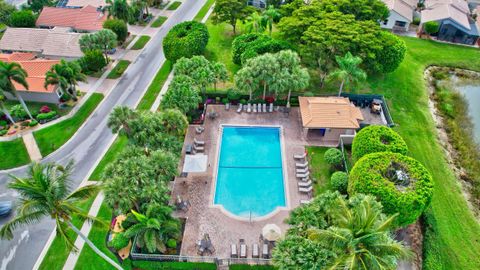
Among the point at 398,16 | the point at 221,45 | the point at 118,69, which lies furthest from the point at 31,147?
the point at 398,16

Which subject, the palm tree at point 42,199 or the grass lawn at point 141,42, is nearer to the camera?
the palm tree at point 42,199

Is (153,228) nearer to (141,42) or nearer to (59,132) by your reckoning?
(59,132)

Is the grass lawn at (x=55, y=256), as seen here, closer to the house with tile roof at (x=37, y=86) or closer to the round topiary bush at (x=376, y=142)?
the house with tile roof at (x=37, y=86)

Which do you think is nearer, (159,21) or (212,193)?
(212,193)

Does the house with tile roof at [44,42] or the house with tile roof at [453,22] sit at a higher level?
the house with tile roof at [453,22]

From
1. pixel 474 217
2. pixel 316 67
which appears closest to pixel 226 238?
pixel 474 217

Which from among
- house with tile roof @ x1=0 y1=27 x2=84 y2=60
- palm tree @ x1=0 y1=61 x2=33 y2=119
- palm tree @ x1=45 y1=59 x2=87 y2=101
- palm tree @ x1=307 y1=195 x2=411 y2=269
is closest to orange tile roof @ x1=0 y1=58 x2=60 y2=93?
palm tree @ x1=45 y1=59 x2=87 y2=101

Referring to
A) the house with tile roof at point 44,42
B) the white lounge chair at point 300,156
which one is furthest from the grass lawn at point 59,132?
the white lounge chair at point 300,156
